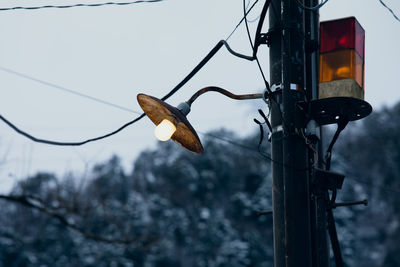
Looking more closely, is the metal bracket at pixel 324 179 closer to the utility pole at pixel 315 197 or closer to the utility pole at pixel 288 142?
the utility pole at pixel 315 197

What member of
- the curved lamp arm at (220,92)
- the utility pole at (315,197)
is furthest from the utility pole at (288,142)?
the curved lamp arm at (220,92)

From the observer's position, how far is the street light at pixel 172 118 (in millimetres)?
3803

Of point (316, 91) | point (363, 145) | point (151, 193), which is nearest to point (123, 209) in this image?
point (151, 193)

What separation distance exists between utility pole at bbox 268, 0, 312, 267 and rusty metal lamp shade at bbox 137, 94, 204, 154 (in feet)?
2.08

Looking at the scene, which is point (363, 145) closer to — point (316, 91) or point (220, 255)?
point (220, 255)

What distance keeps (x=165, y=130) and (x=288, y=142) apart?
91cm

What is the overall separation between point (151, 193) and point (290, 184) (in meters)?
49.2

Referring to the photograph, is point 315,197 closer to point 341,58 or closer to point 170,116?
point 341,58

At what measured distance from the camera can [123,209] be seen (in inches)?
1829

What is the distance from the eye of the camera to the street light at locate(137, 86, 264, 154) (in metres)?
3.80

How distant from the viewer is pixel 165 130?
3852mm

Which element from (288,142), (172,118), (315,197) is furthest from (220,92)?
(315,197)

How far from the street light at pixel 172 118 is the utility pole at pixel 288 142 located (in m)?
0.34

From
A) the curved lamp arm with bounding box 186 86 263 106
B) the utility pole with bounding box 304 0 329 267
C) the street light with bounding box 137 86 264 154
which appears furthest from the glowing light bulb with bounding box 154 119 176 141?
the utility pole with bounding box 304 0 329 267
